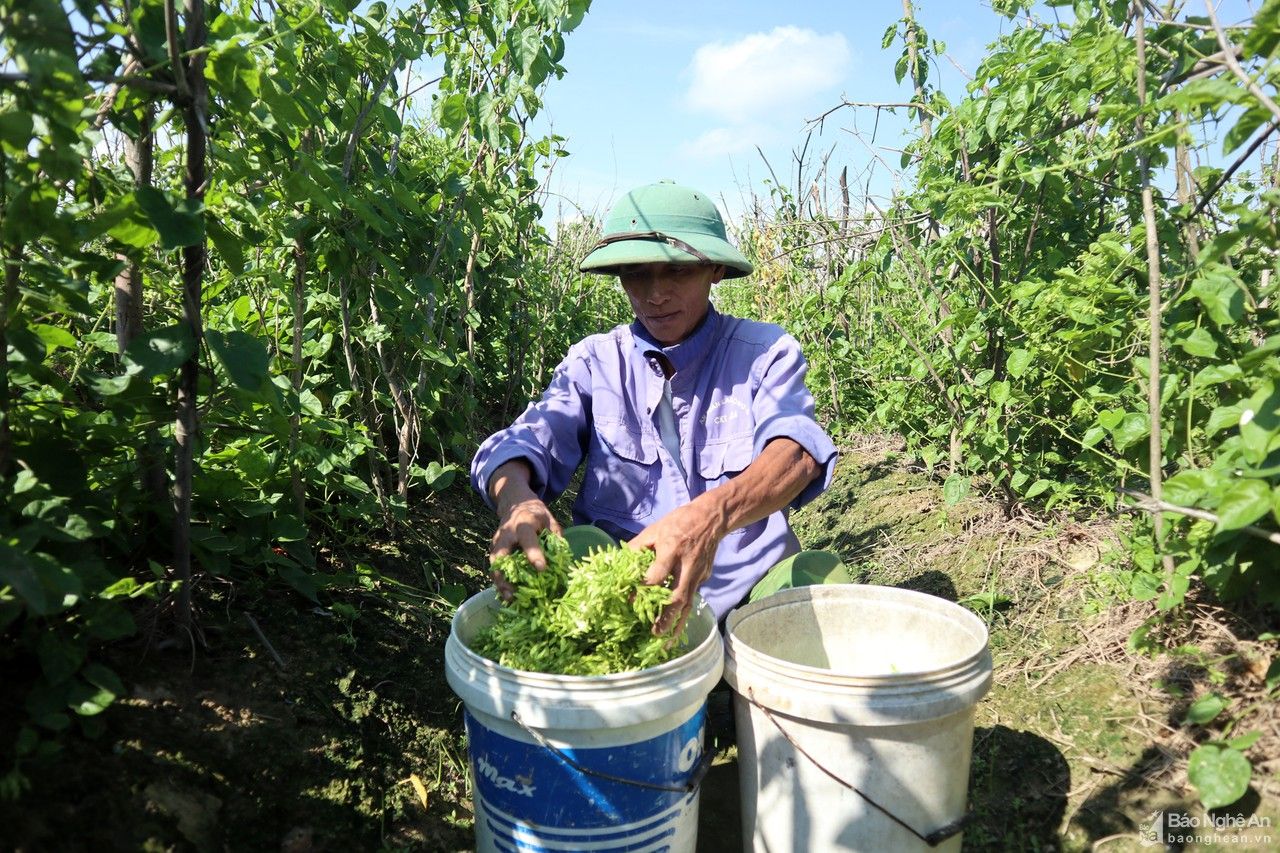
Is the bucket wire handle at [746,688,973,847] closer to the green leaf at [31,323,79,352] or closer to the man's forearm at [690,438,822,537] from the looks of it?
the man's forearm at [690,438,822,537]

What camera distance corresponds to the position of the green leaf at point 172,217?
1.40 meters

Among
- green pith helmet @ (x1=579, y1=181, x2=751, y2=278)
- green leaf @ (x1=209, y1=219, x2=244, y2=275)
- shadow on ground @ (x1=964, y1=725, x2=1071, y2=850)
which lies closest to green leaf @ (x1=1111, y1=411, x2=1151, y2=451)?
shadow on ground @ (x1=964, y1=725, x2=1071, y2=850)

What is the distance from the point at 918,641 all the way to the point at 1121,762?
52cm

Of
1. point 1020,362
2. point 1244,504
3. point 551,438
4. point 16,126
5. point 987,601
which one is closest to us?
point 16,126

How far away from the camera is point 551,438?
7.93 feet

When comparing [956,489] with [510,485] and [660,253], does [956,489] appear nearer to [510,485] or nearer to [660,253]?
[660,253]

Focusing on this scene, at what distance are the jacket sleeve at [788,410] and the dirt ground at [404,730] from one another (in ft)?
2.60

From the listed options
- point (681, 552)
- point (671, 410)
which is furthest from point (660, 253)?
point (681, 552)

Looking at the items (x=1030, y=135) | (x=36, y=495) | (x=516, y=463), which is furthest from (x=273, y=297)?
(x=1030, y=135)

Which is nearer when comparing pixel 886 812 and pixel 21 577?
pixel 21 577

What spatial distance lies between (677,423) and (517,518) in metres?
0.79

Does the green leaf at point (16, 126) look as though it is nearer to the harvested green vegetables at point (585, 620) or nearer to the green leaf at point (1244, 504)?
the harvested green vegetables at point (585, 620)

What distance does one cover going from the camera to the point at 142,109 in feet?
5.28

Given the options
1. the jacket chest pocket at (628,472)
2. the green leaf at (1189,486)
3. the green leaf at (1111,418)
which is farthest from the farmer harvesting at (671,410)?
the green leaf at (1189,486)
